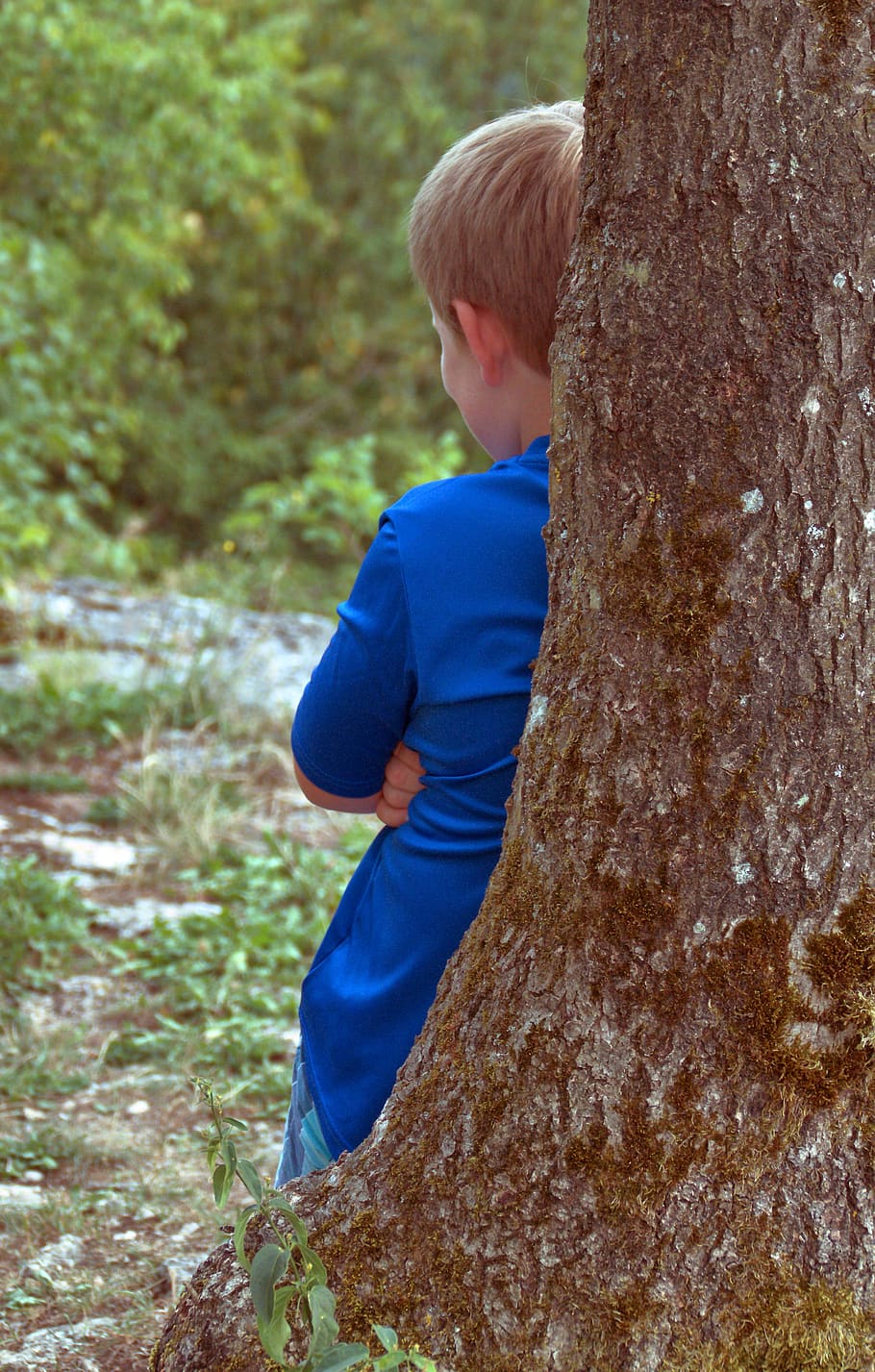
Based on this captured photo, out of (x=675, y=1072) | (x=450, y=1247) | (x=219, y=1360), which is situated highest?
(x=675, y=1072)

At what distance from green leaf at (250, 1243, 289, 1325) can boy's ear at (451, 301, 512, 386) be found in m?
1.05

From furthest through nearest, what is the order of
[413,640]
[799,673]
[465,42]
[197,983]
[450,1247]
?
[465,42] → [197,983] → [413,640] → [450,1247] → [799,673]

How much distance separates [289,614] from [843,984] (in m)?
6.53

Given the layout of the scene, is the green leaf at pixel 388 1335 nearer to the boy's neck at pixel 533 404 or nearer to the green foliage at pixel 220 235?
the boy's neck at pixel 533 404

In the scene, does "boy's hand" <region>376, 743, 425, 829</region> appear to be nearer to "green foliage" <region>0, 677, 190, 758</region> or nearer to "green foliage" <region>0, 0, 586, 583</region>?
"green foliage" <region>0, 677, 190, 758</region>

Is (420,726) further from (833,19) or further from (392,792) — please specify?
(833,19)

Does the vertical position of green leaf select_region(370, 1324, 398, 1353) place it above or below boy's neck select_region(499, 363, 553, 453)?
below

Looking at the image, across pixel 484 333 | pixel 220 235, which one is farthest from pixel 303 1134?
pixel 220 235

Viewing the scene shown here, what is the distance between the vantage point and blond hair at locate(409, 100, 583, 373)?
Answer: 1.68m

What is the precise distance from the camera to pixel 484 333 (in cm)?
173

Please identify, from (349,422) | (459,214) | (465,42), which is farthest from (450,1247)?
(465,42)

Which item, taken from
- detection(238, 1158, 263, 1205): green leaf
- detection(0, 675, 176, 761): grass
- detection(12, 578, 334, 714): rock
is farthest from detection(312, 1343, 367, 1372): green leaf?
detection(12, 578, 334, 714): rock

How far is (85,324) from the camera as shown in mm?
10898

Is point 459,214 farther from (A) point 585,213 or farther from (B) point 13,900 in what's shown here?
(B) point 13,900
